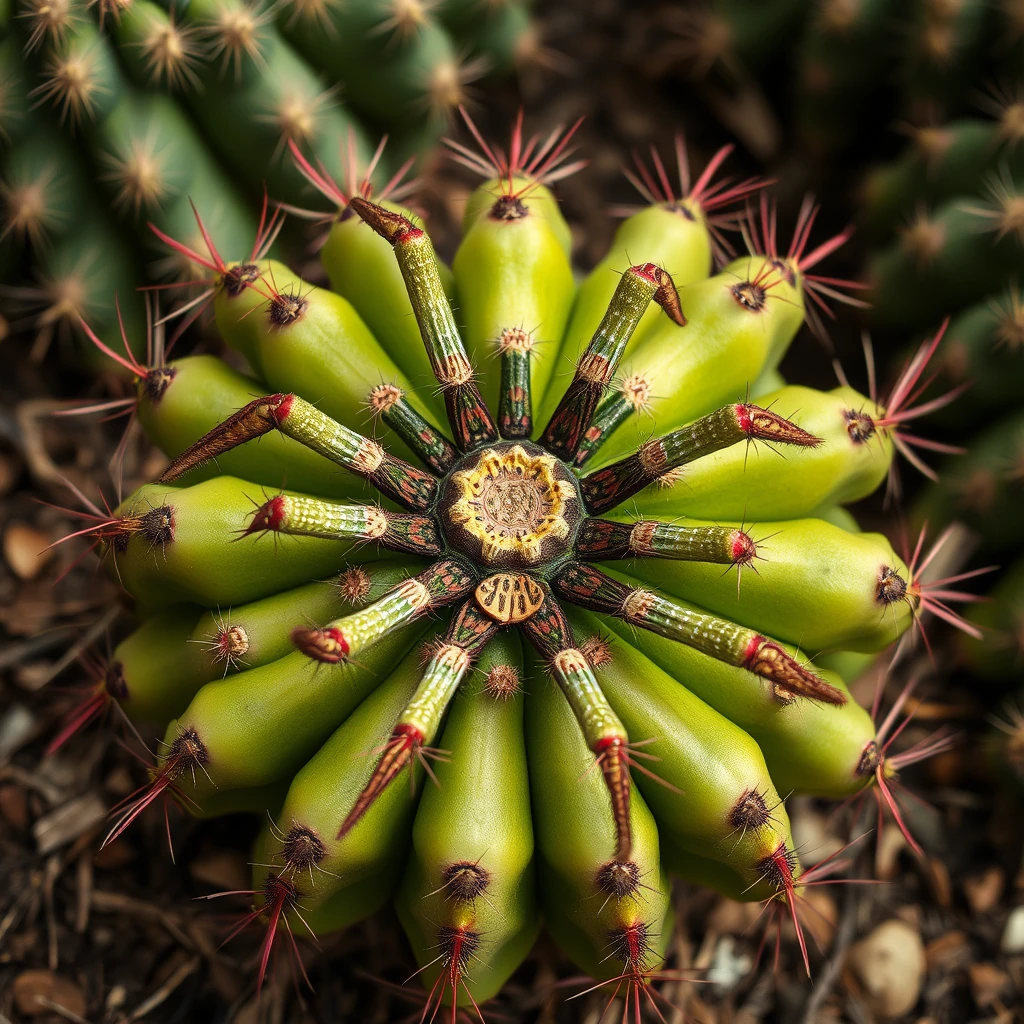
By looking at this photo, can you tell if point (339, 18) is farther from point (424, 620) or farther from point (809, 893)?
point (809, 893)

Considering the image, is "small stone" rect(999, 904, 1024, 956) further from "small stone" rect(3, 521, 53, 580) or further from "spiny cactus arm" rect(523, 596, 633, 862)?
"small stone" rect(3, 521, 53, 580)

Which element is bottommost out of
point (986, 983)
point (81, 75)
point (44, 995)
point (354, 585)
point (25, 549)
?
point (986, 983)

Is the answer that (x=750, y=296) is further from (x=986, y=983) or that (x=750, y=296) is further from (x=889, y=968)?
(x=986, y=983)

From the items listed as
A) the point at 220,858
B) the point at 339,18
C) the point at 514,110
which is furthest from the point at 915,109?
the point at 220,858

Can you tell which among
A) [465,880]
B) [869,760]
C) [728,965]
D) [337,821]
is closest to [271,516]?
[337,821]

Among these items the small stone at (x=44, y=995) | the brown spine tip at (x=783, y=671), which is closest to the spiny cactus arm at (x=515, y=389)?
the brown spine tip at (x=783, y=671)

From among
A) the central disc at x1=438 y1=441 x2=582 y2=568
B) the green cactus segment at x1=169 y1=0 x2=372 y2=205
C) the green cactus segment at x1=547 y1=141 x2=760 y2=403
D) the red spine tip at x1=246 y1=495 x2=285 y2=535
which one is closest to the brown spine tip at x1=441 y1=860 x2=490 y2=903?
the central disc at x1=438 y1=441 x2=582 y2=568

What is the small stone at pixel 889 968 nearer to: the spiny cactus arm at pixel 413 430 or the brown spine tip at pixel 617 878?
the brown spine tip at pixel 617 878
